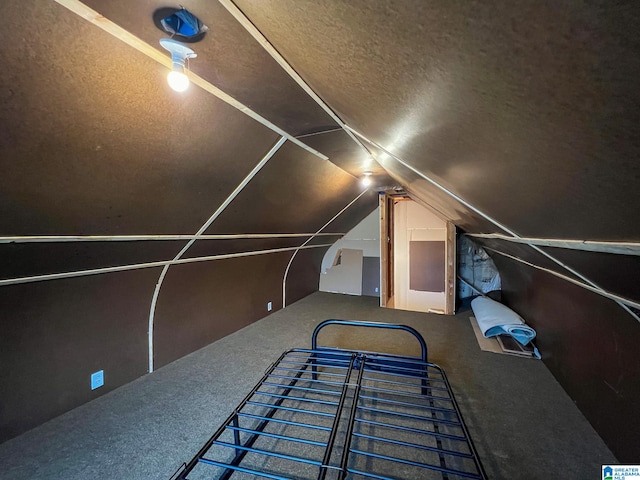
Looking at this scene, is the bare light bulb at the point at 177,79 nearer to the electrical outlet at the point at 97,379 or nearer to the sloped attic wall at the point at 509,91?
the sloped attic wall at the point at 509,91

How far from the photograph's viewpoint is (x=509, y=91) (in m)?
0.46

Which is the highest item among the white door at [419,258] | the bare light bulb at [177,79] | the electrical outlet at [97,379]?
the bare light bulb at [177,79]

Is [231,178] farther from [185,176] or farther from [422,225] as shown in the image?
[422,225]

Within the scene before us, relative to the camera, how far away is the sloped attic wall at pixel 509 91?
13.2 inches

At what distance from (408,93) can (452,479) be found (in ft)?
6.39

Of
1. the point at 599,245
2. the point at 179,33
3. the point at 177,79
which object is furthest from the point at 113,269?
the point at 599,245

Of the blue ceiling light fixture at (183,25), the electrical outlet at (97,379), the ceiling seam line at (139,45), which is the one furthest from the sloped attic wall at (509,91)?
the electrical outlet at (97,379)

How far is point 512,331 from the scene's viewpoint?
3.13 m

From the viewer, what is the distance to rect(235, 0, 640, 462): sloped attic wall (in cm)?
33

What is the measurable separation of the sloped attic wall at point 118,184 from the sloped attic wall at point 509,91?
47 cm

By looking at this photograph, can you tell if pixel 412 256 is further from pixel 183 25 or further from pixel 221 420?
pixel 183 25

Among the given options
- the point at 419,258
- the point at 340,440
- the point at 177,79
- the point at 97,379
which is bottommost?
the point at 340,440

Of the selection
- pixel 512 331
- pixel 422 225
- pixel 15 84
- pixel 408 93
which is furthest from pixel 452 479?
pixel 422 225

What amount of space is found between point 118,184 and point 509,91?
1.79 m
